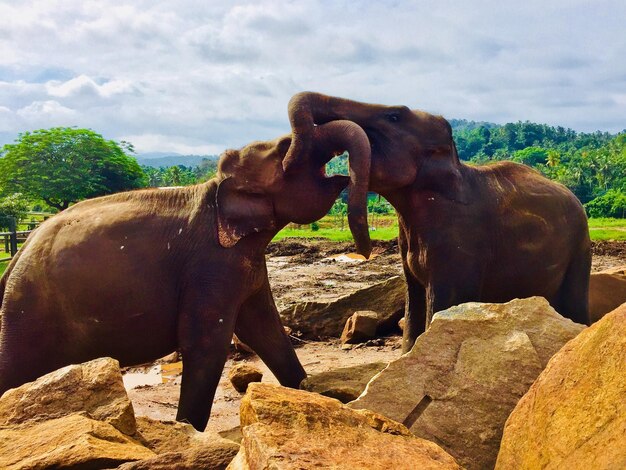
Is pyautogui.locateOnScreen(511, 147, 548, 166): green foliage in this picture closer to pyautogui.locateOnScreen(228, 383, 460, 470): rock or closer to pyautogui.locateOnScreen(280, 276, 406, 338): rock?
pyautogui.locateOnScreen(280, 276, 406, 338): rock

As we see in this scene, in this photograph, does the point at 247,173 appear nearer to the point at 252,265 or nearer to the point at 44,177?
the point at 252,265

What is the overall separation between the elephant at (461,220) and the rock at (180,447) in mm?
2542

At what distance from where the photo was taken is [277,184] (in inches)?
208

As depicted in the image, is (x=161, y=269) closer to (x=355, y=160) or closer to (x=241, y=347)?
(x=355, y=160)

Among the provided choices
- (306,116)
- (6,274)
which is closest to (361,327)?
(306,116)

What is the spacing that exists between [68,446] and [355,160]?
280 cm

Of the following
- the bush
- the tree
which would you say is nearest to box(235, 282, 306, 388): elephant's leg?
the tree

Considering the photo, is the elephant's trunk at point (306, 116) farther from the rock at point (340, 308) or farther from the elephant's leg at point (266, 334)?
the rock at point (340, 308)

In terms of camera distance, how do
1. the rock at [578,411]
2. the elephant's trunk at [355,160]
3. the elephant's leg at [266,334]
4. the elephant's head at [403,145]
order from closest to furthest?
the rock at [578,411]
the elephant's trunk at [355,160]
the elephant's head at [403,145]
the elephant's leg at [266,334]

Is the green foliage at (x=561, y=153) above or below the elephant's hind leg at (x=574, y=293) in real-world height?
below

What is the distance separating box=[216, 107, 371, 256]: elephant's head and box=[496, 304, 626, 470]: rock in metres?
2.63

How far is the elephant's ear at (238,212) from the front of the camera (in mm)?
5262

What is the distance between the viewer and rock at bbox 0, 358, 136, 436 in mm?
3492

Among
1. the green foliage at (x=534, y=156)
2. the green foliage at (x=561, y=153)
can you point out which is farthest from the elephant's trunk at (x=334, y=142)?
the green foliage at (x=534, y=156)
